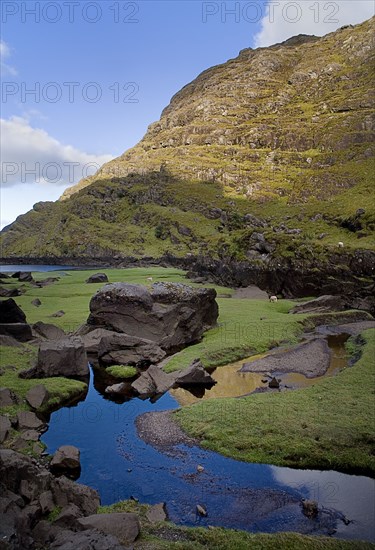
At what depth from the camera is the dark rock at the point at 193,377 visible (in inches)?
1081

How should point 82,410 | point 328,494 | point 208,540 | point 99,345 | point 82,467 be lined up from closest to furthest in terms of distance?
1. point 208,540
2. point 328,494
3. point 82,467
4. point 82,410
5. point 99,345

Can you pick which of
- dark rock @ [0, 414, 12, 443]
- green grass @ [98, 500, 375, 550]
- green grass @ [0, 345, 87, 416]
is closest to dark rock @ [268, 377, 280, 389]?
green grass @ [0, 345, 87, 416]

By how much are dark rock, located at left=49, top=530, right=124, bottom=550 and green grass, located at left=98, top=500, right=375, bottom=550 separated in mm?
1901

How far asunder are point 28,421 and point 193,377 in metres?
10.8

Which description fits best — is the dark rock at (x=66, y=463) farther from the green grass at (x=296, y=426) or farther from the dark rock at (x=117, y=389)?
the dark rock at (x=117, y=389)

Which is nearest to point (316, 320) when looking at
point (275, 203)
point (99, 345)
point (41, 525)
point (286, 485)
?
point (99, 345)

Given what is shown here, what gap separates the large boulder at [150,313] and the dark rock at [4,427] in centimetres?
1691

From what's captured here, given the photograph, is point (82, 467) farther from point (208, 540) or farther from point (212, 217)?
point (212, 217)

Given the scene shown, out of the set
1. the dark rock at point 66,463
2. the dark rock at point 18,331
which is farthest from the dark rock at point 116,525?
the dark rock at point 18,331

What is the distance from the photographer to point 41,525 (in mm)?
11367

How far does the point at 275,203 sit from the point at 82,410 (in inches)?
6490

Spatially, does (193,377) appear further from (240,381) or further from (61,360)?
(61,360)

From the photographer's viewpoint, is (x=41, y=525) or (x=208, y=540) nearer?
(x=41, y=525)

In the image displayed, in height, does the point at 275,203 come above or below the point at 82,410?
above
